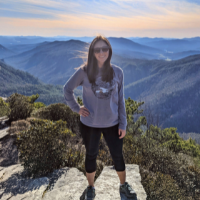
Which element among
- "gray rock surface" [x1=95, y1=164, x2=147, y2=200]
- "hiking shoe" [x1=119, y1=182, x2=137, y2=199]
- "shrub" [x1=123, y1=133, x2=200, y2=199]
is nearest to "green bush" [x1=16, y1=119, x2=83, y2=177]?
"gray rock surface" [x1=95, y1=164, x2=147, y2=200]

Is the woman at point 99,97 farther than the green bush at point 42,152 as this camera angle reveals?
No

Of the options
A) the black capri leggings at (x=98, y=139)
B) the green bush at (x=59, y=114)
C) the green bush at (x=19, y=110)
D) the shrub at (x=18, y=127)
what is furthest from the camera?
the green bush at (x=59, y=114)

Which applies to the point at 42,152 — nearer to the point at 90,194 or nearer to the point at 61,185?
the point at 61,185

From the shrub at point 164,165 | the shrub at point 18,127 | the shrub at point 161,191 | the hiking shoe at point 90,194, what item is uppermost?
the hiking shoe at point 90,194

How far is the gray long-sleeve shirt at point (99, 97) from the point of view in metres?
2.23

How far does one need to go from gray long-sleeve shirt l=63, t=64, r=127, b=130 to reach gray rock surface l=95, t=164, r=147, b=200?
3.71 ft

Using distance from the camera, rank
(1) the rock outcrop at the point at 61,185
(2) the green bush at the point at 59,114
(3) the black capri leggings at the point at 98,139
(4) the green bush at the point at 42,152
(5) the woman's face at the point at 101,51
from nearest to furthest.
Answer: (5) the woman's face at the point at 101,51 < (3) the black capri leggings at the point at 98,139 < (1) the rock outcrop at the point at 61,185 < (4) the green bush at the point at 42,152 < (2) the green bush at the point at 59,114

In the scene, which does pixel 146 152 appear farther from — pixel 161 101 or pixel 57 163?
pixel 161 101

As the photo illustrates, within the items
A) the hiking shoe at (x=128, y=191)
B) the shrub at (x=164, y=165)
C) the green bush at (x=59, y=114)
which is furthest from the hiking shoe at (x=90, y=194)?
the green bush at (x=59, y=114)

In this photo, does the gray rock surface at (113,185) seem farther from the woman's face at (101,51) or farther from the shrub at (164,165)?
the woman's face at (101,51)

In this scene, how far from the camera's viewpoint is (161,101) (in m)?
186

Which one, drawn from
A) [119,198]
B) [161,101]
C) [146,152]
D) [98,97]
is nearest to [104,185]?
[119,198]

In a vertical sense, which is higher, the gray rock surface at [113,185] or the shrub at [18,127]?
the gray rock surface at [113,185]

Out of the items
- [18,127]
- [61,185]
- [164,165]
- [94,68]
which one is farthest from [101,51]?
[18,127]
